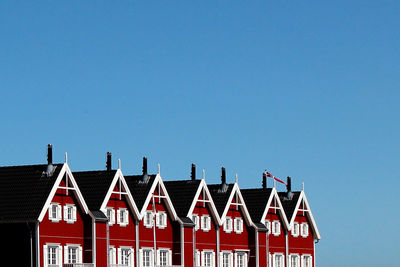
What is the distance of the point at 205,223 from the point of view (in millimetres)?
102688

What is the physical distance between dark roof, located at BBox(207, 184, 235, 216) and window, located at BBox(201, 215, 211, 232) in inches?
64.5

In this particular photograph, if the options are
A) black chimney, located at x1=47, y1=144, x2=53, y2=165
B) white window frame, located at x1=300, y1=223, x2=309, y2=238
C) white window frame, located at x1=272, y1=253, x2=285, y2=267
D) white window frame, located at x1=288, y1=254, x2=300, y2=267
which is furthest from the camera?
white window frame, located at x1=300, y1=223, x2=309, y2=238

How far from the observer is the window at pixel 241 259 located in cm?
10706

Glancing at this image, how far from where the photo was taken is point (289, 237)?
115000mm

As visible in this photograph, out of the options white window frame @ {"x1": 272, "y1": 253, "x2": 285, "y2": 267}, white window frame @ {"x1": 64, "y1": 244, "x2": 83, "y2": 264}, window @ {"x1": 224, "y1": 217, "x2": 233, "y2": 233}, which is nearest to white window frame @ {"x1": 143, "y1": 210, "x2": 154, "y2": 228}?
white window frame @ {"x1": 64, "y1": 244, "x2": 83, "y2": 264}

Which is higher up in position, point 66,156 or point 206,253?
point 66,156

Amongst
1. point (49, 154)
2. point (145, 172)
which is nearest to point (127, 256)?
point (145, 172)

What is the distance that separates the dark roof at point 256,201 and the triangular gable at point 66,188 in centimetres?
2692

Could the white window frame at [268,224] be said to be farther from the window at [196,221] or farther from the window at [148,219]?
the window at [148,219]

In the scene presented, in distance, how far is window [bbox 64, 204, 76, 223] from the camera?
86.2 metres

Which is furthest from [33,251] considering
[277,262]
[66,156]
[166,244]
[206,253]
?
[277,262]

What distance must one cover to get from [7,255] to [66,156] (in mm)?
8699

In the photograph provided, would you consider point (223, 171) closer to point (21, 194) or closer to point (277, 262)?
point (277, 262)

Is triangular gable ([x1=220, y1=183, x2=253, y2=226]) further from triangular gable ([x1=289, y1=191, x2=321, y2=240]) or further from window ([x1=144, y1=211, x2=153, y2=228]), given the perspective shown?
window ([x1=144, y1=211, x2=153, y2=228])
